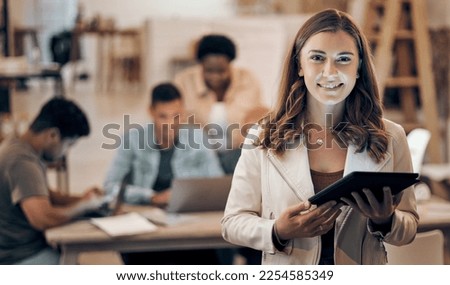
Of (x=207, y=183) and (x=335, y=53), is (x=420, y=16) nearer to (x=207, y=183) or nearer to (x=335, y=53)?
(x=207, y=183)

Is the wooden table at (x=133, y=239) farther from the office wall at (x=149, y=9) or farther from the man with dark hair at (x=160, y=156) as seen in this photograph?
the office wall at (x=149, y=9)

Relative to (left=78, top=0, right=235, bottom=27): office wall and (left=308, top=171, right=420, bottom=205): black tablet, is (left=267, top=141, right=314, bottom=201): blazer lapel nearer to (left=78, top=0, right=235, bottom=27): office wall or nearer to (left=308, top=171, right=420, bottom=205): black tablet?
(left=308, top=171, right=420, bottom=205): black tablet

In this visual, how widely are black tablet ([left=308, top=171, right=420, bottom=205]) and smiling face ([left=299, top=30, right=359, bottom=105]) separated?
0.25 m

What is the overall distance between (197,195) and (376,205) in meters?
1.31

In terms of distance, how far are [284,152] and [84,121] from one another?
1.42 meters

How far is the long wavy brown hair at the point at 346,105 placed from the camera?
1.95m

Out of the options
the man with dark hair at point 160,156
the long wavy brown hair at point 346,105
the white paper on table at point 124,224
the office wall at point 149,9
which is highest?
the office wall at point 149,9

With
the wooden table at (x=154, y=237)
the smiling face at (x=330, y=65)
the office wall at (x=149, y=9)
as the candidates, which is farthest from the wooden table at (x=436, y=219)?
the office wall at (x=149, y=9)

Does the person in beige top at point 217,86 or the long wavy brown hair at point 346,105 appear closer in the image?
the long wavy brown hair at point 346,105

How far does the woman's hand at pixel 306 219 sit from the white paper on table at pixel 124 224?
1065mm

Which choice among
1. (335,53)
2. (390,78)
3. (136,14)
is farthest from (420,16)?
(335,53)

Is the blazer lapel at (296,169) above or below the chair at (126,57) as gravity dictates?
below

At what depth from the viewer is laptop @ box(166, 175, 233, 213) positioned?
9.94ft

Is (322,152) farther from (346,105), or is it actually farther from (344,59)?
(344,59)
